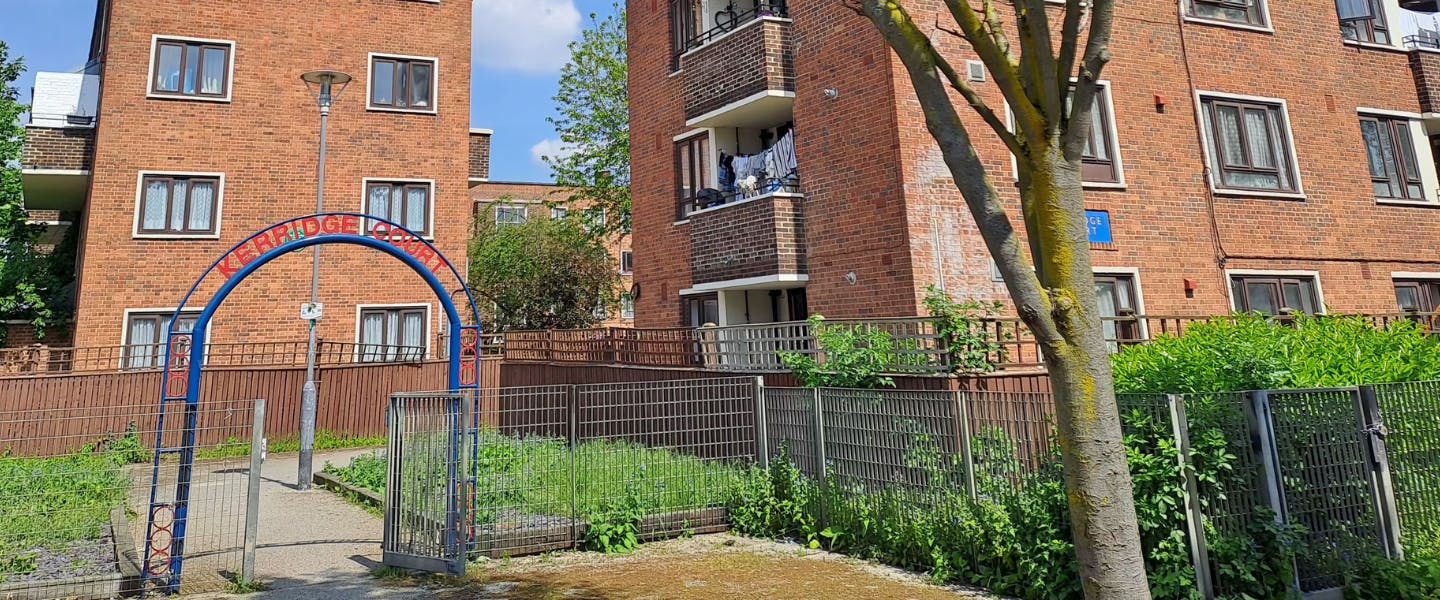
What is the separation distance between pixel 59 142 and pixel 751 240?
57.2 feet

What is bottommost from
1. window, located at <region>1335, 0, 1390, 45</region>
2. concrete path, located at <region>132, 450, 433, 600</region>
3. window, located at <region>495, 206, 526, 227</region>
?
concrete path, located at <region>132, 450, 433, 600</region>

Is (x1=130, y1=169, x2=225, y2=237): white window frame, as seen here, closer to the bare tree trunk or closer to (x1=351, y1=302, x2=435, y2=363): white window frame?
(x1=351, y1=302, x2=435, y2=363): white window frame

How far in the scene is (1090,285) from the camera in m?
3.17

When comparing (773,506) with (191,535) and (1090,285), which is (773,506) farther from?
(191,535)

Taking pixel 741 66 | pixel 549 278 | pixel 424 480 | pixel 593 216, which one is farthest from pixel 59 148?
pixel 424 480

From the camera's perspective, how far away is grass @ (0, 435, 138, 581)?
6492 millimetres

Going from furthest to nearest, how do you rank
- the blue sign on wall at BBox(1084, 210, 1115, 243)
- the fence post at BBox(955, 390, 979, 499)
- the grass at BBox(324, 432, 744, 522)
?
the blue sign on wall at BBox(1084, 210, 1115, 243) → the grass at BBox(324, 432, 744, 522) → the fence post at BBox(955, 390, 979, 499)

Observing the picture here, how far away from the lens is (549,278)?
29.0 metres

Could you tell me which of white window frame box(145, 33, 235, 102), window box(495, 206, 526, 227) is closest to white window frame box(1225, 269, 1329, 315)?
white window frame box(145, 33, 235, 102)

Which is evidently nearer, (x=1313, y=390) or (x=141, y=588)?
(x=1313, y=390)

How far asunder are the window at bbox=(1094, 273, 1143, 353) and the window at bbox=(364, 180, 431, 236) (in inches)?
602

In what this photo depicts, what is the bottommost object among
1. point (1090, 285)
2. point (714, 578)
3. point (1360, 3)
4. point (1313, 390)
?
point (714, 578)

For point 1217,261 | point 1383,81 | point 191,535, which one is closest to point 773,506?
point 191,535

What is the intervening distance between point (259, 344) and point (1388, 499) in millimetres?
19201
